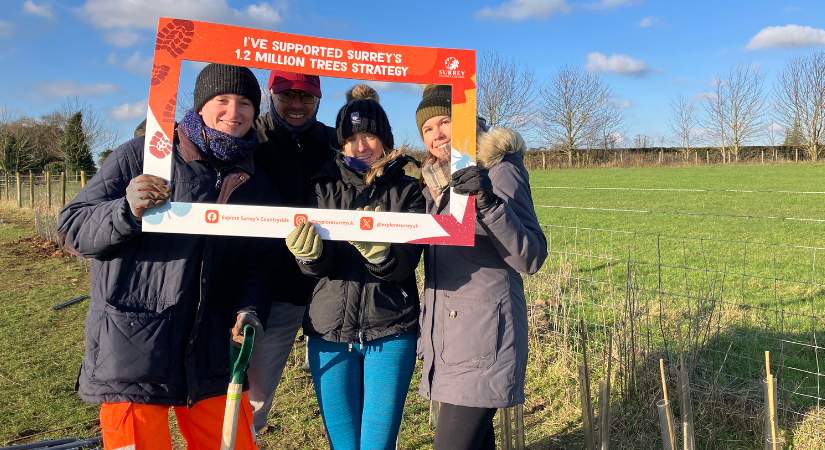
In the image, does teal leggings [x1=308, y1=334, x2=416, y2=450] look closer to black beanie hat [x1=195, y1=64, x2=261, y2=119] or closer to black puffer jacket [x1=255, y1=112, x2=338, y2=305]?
black puffer jacket [x1=255, y1=112, x2=338, y2=305]

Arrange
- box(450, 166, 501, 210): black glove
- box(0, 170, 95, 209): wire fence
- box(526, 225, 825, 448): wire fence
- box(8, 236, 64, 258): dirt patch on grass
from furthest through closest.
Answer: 1. box(0, 170, 95, 209): wire fence
2. box(8, 236, 64, 258): dirt patch on grass
3. box(526, 225, 825, 448): wire fence
4. box(450, 166, 501, 210): black glove

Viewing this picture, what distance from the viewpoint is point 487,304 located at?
2.62 m

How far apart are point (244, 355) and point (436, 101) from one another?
1.33m

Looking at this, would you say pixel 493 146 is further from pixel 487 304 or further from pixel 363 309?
pixel 363 309

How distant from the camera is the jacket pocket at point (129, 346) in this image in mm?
2258

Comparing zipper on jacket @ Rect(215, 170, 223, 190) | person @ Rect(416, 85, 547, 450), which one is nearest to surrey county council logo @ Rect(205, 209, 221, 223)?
zipper on jacket @ Rect(215, 170, 223, 190)

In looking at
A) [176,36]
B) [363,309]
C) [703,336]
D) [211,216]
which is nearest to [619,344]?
[703,336]

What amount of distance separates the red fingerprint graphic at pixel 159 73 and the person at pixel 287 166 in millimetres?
773

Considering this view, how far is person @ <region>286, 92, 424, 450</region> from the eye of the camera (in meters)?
2.66

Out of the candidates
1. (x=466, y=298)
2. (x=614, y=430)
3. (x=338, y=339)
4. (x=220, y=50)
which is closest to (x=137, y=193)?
(x=220, y=50)

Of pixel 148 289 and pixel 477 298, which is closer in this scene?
pixel 148 289

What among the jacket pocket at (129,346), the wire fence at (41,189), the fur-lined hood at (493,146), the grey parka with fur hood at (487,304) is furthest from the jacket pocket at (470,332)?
the wire fence at (41,189)

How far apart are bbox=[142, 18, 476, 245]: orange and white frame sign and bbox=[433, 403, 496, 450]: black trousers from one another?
79 centimetres

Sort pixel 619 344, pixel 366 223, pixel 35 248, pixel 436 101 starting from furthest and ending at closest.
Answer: pixel 35 248 < pixel 619 344 < pixel 436 101 < pixel 366 223
